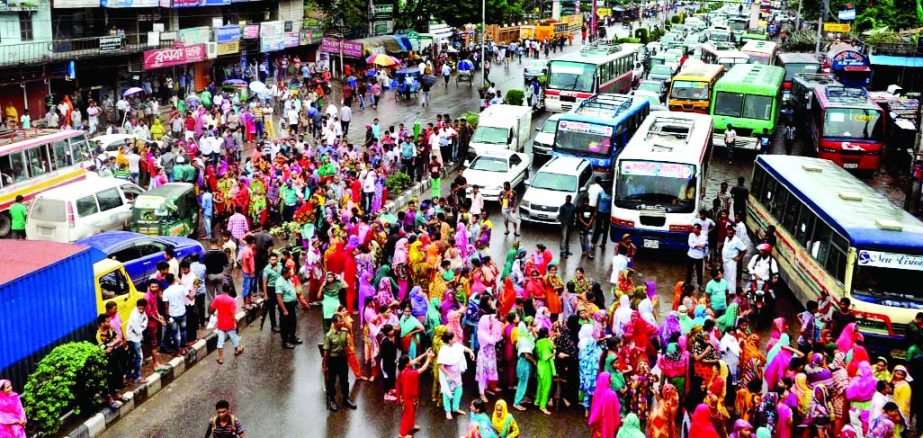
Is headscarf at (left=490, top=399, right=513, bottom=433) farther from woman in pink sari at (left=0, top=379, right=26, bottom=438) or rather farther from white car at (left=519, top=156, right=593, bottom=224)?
white car at (left=519, top=156, right=593, bottom=224)

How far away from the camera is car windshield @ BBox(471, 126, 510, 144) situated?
26031mm

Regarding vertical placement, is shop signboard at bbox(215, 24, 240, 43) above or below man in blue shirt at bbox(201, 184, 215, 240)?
above

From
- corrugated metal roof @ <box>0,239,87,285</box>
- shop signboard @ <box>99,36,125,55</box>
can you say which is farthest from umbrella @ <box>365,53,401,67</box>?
corrugated metal roof @ <box>0,239,87,285</box>

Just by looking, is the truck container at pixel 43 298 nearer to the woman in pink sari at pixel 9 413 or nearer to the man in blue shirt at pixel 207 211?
the woman in pink sari at pixel 9 413

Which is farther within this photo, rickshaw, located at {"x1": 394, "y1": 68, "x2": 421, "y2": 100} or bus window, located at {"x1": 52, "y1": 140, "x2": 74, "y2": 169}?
rickshaw, located at {"x1": 394, "y1": 68, "x2": 421, "y2": 100}

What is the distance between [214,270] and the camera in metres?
15.1

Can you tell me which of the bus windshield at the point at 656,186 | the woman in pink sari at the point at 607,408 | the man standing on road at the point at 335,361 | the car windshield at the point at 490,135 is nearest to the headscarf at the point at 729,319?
the woman in pink sari at the point at 607,408

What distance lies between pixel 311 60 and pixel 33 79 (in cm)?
2009

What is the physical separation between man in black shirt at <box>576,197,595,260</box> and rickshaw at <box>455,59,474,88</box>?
2699 centimetres

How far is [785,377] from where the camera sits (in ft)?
33.4

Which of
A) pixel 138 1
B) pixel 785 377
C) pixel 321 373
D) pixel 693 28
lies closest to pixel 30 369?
pixel 321 373

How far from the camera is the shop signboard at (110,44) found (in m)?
31.0

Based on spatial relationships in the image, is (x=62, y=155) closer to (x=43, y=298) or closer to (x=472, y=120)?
(x=43, y=298)

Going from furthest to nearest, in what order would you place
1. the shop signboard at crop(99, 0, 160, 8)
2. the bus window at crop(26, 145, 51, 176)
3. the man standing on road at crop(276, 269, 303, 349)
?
the shop signboard at crop(99, 0, 160, 8) → the bus window at crop(26, 145, 51, 176) → the man standing on road at crop(276, 269, 303, 349)
